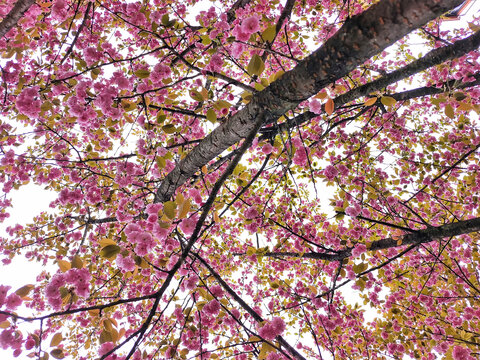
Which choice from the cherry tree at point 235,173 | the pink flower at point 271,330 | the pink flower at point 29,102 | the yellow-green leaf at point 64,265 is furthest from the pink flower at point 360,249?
the pink flower at point 29,102

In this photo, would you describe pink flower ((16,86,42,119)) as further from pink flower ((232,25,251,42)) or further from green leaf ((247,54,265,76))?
green leaf ((247,54,265,76))

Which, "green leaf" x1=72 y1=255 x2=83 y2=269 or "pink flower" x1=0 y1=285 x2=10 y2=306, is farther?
"pink flower" x1=0 y1=285 x2=10 y2=306

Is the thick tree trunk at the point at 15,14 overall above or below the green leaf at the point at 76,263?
above

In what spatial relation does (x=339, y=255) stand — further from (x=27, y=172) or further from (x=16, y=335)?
(x=27, y=172)

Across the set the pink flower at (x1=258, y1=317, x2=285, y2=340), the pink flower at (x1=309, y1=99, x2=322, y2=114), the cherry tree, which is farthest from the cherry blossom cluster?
the pink flower at (x1=309, y1=99, x2=322, y2=114)

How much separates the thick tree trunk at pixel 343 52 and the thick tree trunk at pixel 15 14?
7.47ft

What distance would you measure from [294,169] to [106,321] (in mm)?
4924

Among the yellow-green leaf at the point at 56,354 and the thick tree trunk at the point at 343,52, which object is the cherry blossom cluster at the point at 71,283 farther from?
the thick tree trunk at the point at 343,52

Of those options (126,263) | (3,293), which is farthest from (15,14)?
(126,263)

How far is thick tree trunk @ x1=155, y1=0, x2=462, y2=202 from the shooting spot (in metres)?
0.95

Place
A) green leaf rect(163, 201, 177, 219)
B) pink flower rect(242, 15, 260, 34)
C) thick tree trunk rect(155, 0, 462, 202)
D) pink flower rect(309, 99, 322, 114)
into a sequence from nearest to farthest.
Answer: thick tree trunk rect(155, 0, 462, 202) < green leaf rect(163, 201, 177, 219) < pink flower rect(242, 15, 260, 34) < pink flower rect(309, 99, 322, 114)

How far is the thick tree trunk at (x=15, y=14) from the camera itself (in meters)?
2.16

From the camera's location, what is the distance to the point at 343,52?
1.17m

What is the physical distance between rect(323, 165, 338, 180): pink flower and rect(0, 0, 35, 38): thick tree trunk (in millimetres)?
3780
